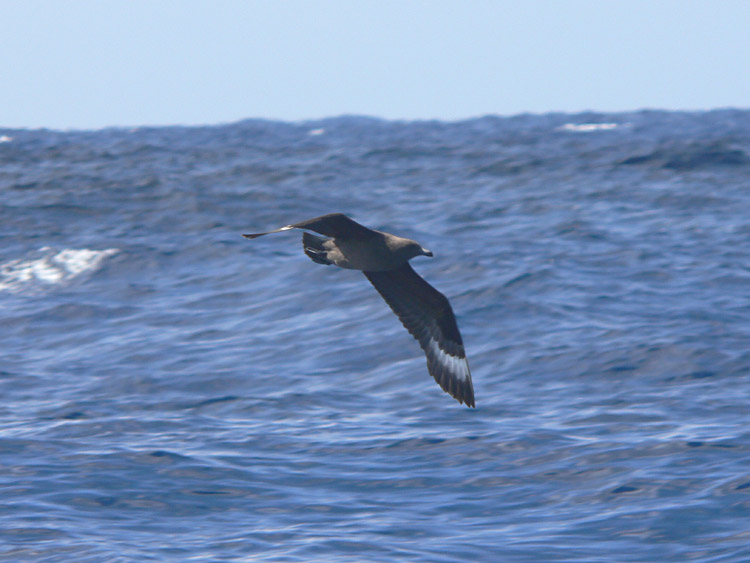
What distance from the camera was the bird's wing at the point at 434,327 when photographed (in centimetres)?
874

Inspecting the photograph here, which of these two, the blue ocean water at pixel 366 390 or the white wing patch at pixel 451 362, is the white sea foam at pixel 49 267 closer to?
the blue ocean water at pixel 366 390

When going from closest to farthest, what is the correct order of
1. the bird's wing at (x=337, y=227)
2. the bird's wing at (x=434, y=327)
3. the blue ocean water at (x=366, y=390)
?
1. the bird's wing at (x=337, y=227)
2. the blue ocean water at (x=366, y=390)
3. the bird's wing at (x=434, y=327)

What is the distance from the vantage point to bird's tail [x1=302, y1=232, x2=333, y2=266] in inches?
298

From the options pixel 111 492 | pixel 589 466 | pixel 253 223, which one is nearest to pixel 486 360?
pixel 589 466

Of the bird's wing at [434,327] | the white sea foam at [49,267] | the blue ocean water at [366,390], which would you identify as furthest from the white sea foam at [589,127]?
the bird's wing at [434,327]

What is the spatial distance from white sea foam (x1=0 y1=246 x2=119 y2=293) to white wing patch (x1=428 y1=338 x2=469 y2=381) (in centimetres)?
884

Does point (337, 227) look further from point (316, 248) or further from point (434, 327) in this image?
point (434, 327)

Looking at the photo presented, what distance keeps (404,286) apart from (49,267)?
32.1 feet

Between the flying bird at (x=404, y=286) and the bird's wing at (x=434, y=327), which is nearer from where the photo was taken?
the flying bird at (x=404, y=286)

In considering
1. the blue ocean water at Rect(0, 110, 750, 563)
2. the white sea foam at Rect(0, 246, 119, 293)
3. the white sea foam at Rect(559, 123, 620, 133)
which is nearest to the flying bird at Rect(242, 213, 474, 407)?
the blue ocean water at Rect(0, 110, 750, 563)

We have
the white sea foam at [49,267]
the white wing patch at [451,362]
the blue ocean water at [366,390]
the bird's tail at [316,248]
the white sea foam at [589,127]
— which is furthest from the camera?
the white sea foam at [589,127]

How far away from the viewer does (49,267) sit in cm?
1681

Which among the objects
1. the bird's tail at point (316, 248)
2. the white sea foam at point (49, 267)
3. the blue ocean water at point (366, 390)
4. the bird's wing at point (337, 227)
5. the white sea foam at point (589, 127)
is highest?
the white sea foam at point (589, 127)

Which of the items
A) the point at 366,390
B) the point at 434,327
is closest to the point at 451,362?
the point at 434,327
